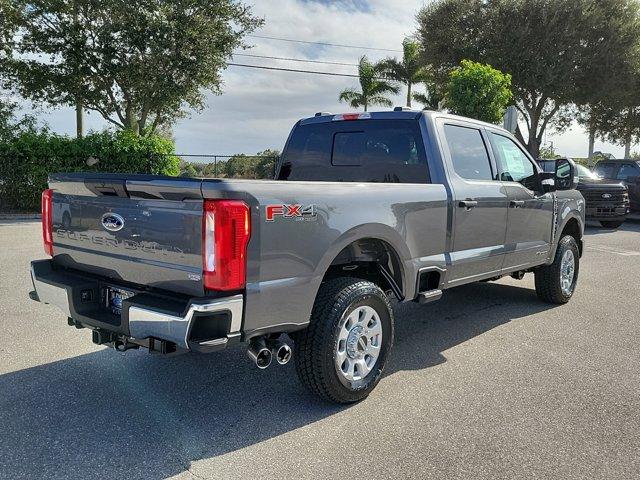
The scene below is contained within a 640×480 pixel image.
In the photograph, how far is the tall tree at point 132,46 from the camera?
58.7 ft

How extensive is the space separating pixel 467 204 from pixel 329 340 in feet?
6.08

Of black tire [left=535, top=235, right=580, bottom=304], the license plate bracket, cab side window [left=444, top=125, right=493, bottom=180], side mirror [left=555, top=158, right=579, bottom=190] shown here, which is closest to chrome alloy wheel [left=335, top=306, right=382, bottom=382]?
the license plate bracket

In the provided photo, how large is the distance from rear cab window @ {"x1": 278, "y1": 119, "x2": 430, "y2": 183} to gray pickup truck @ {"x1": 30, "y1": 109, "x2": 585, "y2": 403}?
1 centimetres

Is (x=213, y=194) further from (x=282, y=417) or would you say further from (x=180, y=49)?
(x=180, y=49)

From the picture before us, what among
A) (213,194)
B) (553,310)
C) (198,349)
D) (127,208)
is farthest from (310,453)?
(553,310)

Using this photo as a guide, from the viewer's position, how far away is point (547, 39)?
23656mm

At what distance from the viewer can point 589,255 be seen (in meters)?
10.2

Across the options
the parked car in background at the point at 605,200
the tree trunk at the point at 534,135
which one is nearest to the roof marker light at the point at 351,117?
the parked car in background at the point at 605,200

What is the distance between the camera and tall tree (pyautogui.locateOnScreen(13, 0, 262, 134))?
17.9m

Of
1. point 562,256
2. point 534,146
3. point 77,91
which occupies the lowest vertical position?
point 562,256

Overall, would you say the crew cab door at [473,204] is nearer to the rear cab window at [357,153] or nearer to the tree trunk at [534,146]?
the rear cab window at [357,153]

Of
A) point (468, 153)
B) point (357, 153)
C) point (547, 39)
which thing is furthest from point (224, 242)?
point (547, 39)

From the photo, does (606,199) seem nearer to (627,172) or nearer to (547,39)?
(627,172)

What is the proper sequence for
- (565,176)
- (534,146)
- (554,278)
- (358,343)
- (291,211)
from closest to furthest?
(291,211) → (358,343) → (565,176) → (554,278) → (534,146)
